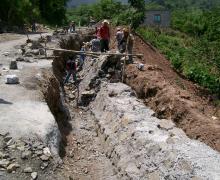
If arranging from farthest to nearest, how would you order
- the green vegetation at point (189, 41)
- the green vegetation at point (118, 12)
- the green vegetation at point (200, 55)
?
the green vegetation at point (118, 12) < the green vegetation at point (189, 41) < the green vegetation at point (200, 55)

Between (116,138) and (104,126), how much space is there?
1578 millimetres

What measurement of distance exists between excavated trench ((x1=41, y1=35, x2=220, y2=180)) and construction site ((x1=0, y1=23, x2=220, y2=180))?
30 millimetres

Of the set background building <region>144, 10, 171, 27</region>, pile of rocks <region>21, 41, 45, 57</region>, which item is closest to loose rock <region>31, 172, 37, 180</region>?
pile of rocks <region>21, 41, 45, 57</region>

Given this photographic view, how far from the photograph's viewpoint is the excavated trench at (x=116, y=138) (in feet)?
33.1

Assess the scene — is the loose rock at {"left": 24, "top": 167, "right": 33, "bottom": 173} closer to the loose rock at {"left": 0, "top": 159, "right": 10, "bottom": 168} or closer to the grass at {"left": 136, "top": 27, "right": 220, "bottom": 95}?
the loose rock at {"left": 0, "top": 159, "right": 10, "bottom": 168}

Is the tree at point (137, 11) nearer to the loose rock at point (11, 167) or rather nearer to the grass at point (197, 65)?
the grass at point (197, 65)

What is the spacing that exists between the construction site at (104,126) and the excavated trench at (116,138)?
0.03 metres

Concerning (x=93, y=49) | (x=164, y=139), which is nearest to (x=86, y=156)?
(x=164, y=139)

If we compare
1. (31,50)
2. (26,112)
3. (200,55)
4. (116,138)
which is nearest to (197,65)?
(200,55)

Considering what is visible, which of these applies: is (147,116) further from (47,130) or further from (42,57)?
(42,57)

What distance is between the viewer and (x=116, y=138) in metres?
14.0

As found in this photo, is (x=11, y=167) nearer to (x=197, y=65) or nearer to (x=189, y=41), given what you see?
(x=197, y=65)

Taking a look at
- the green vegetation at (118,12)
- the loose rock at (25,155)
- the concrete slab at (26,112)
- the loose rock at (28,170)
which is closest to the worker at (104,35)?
the concrete slab at (26,112)

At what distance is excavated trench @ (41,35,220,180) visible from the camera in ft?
33.1
